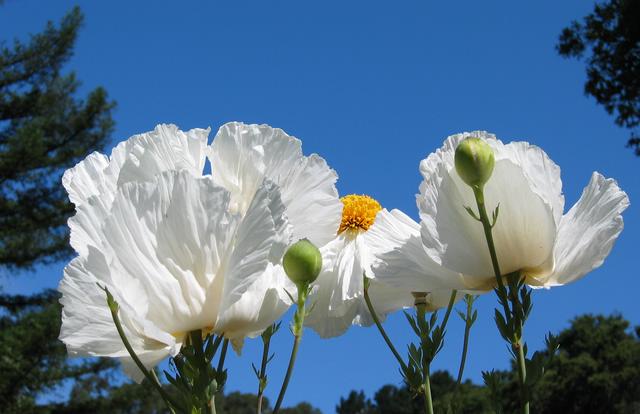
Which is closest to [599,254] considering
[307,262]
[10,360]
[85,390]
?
[307,262]

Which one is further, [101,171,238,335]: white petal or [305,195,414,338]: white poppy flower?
[305,195,414,338]: white poppy flower

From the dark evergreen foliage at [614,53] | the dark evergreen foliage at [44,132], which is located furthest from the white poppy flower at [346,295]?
the dark evergreen foliage at [44,132]

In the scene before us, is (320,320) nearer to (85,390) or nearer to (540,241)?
(540,241)

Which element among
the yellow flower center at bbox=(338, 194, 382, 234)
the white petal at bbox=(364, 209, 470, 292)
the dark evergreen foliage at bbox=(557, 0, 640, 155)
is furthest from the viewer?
the dark evergreen foliage at bbox=(557, 0, 640, 155)

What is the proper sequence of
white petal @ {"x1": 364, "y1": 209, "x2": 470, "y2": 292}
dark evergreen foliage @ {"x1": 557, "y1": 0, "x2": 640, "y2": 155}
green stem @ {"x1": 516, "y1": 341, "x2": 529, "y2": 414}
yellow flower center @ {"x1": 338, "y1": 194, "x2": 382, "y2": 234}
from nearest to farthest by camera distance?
green stem @ {"x1": 516, "y1": 341, "x2": 529, "y2": 414}, white petal @ {"x1": 364, "y1": 209, "x2": 470, "y2": 292}, yellow flower center @ {"x1": 338, "y1": 194, "x2": 382, "y2": 234}, dark evergreen foliage @ {"x1": 557, "y1": 0, "x2": 640, "y2": 155}

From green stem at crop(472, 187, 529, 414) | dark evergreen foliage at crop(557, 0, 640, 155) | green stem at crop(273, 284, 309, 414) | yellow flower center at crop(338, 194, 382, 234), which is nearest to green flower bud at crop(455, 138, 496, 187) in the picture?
green stem at crop(472, 187, 529, 414)

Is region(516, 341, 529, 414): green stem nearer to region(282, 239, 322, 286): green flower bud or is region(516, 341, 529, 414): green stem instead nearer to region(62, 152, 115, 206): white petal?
region(282, 239, 322, 286): green flower bud

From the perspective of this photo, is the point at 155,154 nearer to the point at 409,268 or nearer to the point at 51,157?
the point at 409,268
